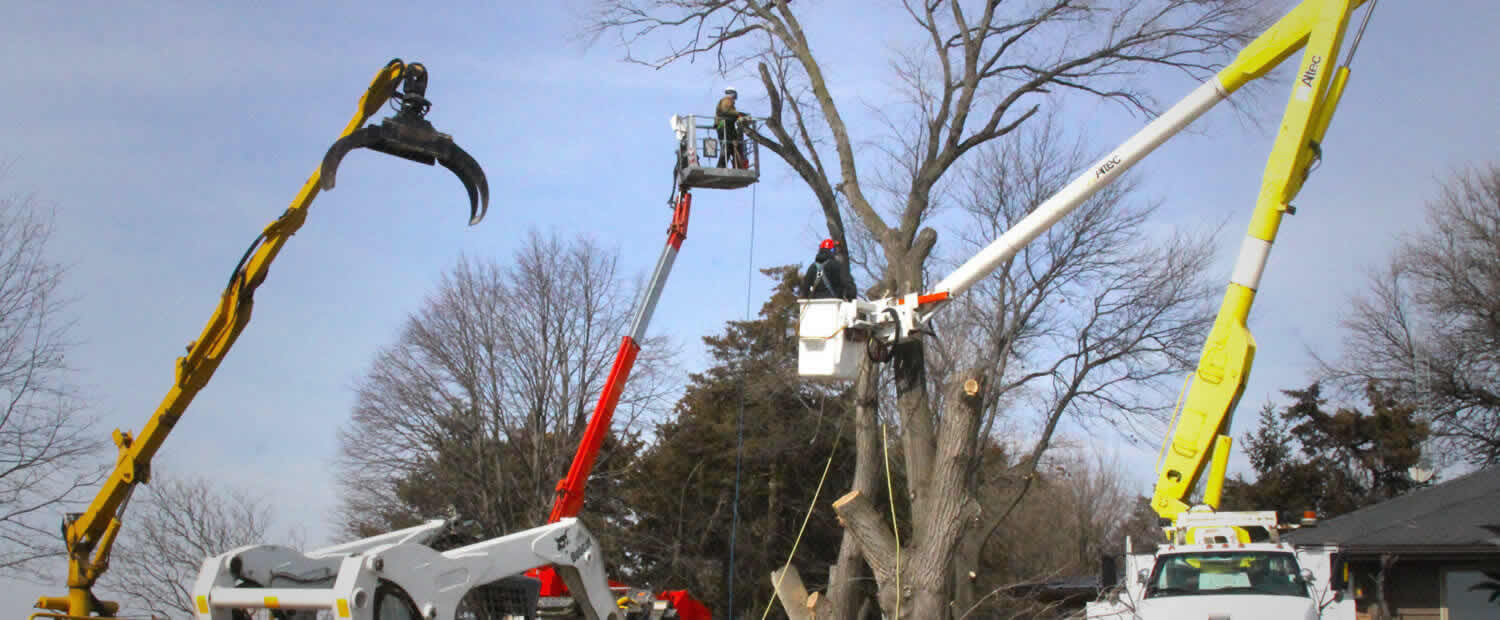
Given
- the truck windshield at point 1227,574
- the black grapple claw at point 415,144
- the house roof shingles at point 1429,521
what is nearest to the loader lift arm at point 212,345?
the black grapple claw at point 415,144

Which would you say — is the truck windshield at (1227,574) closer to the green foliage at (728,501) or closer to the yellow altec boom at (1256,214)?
the yellow altec boom at (1256,214)

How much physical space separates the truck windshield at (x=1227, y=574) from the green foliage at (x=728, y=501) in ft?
67.9

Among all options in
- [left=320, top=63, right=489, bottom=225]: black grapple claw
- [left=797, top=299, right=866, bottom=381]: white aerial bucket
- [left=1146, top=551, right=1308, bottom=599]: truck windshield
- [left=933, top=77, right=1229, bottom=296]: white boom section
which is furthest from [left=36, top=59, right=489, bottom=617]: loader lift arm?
[left=1146, top=551, right=1308, bottom=599]: truck windshield

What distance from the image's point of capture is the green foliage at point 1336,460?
3033 centimetres

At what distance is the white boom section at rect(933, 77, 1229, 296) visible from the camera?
39.6 ft

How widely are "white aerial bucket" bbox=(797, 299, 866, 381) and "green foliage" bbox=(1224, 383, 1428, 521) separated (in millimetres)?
22190

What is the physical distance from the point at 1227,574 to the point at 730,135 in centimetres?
776

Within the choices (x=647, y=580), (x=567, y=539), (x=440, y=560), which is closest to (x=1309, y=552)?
(x=567, y=539)

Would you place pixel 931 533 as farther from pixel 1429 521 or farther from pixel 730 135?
pixel 1429 521

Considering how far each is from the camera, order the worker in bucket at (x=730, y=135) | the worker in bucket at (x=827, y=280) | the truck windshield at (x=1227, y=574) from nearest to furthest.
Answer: the truck windshield at (x=1227, y=574) < the worker in bucket at (x=827, y=280) < the worker in bucket at (x=730, y=135)

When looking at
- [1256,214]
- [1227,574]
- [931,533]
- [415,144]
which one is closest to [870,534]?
[931,533]

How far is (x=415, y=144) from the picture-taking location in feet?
28.3

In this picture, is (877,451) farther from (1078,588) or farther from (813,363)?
(1078,588)

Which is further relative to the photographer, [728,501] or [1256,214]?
[728,501]
